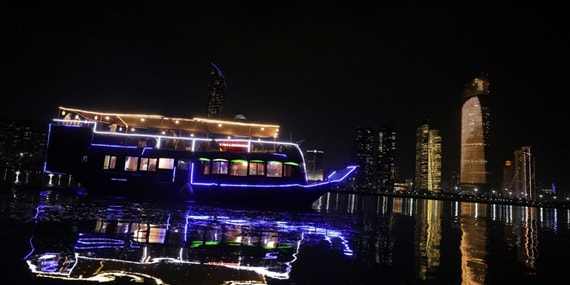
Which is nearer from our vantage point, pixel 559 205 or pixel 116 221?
pixel 116 221

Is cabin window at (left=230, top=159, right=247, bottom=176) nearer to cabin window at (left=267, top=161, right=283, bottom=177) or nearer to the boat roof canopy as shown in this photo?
cabin window at (left=267, top=161, right=283, bottom=177)

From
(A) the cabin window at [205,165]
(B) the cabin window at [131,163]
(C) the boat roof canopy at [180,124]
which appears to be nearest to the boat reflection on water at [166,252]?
(A) the cabin window at [205,165]

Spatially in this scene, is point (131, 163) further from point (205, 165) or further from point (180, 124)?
point (205, 165)

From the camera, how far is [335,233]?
39.8ft

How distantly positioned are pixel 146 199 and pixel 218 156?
515 centimetres

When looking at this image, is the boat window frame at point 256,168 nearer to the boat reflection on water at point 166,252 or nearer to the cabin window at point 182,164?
the cabin window at point 182,164

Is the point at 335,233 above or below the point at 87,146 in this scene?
below

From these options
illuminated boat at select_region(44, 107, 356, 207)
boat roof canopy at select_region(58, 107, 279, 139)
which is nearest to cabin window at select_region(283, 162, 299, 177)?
illuminated boat at select_region(44, 107, 356, 207)

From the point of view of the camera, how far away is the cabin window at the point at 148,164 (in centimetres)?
2117

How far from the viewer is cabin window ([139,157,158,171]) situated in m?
21.2

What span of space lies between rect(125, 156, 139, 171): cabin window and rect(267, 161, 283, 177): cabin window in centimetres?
826

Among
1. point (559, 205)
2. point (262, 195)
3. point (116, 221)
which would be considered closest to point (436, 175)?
point (559, 205)

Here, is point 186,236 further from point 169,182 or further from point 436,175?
point 436,175

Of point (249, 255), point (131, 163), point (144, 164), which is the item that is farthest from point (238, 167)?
point (249, 255)
